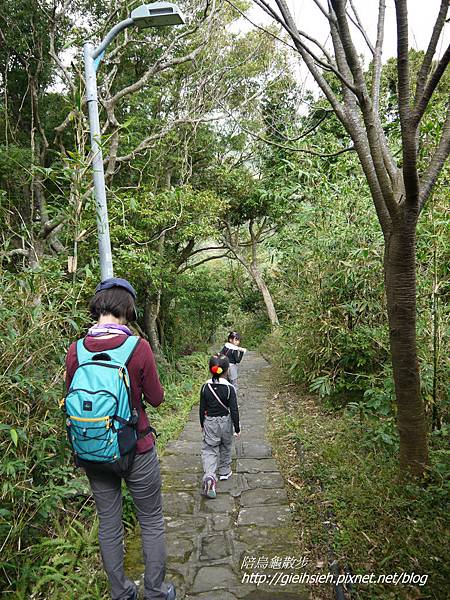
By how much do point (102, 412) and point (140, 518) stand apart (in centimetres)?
81

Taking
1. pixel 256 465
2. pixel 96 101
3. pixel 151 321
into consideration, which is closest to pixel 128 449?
pixel 96 101

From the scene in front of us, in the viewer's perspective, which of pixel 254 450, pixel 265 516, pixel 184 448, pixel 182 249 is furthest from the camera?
pixel 182 249

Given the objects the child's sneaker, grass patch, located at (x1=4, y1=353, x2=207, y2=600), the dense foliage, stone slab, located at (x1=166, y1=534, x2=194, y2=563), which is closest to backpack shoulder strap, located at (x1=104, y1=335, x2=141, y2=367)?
the dense foliage

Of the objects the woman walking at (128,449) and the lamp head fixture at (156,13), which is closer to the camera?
the woman walking at (128,449)

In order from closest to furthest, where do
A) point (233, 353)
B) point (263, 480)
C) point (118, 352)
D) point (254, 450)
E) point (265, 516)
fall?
1. point (118, 352)
2. point (265, 516)
3. point (263, 480)
4. point (254, 450)
5. point (233, 353)

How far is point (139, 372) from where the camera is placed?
2312 millimetres

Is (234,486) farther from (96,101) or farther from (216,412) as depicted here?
(96,101)

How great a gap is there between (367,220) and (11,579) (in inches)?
209

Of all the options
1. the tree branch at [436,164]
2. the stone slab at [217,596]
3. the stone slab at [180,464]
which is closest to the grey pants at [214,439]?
the stone slab at [180,464]

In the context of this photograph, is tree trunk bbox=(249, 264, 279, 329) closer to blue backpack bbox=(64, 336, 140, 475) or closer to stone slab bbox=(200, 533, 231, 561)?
stone slab bbox=(200, 533, 231, 561)

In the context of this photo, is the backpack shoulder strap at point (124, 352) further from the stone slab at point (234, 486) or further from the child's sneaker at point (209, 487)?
the stone slab at point (234, 486)

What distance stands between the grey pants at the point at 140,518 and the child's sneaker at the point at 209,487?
1594 mm

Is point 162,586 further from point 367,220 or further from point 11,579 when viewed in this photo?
point 367,220

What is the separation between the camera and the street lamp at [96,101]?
11.5 ft
